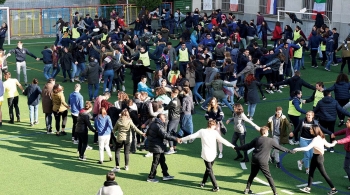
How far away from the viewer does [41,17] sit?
141 ft

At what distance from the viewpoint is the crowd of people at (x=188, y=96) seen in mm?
14875

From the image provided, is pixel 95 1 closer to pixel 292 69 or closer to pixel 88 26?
pixel 88 26

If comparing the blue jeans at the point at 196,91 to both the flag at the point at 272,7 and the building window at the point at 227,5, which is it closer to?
the flag at the point at 272,7

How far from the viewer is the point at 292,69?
27.4 m

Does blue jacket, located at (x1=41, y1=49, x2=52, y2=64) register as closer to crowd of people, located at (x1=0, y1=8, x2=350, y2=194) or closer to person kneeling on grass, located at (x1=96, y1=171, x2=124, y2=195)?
crowd of people, located at (x1=0, y1=8, x2=350, y2=194)

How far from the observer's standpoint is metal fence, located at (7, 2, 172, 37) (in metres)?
42.4

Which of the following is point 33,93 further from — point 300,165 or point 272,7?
point 272,7

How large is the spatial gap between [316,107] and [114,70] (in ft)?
29.3

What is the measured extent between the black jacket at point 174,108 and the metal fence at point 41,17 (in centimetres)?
2710

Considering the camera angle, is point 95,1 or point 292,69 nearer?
point 292,69

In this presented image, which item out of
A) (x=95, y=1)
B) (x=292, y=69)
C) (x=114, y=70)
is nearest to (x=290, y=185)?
(x=114, y=70)

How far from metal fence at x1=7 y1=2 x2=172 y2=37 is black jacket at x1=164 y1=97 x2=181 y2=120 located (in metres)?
27.1

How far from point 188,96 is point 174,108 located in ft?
2.80

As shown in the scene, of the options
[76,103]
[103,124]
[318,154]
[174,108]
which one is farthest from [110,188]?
[76,103]
